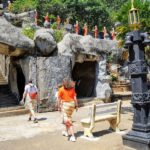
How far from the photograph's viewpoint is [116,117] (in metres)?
9.70

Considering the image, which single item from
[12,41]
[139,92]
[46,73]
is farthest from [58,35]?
[139,92]

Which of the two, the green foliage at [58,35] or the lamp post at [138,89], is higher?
the green foliage at [58,35]

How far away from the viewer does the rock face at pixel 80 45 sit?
16.0m

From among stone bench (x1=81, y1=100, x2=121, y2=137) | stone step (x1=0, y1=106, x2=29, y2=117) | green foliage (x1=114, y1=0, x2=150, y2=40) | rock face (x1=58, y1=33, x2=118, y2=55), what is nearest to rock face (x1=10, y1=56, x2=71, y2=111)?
rock face (x1=58, y1=33, x2=118, y2=55)

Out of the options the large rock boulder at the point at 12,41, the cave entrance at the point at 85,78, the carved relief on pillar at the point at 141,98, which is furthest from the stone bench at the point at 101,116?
the cave entrance at the point at 85,78

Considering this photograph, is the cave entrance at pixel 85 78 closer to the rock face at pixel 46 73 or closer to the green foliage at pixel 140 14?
the rock face at pixel 46 73

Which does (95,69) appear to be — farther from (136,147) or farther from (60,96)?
(136,147)

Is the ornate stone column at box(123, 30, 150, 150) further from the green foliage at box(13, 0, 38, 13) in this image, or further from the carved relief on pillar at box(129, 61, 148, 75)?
the green foliage at box(13, 0, 38, 13)

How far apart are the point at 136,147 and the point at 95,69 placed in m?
11.3

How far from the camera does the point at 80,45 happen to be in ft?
55.3

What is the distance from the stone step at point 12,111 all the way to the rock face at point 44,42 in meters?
2.83

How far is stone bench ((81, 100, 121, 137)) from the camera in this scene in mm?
8852

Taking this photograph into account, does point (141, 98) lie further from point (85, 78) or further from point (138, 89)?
point (85, 78)

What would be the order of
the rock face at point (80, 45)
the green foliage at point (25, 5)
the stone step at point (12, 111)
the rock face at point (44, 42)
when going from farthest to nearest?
the green foliage at point (25, 5) → the rock face at point (80, 45) → the rock face at point (44, 42) → the stone step at point (12, 111)
